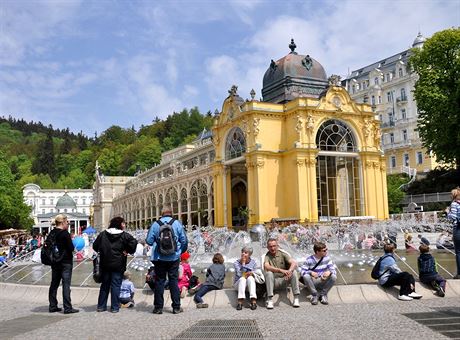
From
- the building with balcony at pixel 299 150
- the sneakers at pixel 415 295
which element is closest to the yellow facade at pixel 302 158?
the building with balcony at pixel 299 150

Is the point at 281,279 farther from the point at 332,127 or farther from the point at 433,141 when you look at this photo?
the point at 433,141

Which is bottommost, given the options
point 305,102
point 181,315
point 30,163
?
point 181,315

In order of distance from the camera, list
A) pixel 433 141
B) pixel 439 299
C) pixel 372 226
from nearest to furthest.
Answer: pixel 439 299 → pixel 372 226 → pixel 433 141

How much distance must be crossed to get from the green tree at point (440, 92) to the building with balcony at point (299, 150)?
16.0ft

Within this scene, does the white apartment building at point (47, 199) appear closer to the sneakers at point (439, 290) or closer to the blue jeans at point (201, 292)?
the blue jeans at point (201, 292)

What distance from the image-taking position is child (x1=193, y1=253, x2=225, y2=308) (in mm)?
10258

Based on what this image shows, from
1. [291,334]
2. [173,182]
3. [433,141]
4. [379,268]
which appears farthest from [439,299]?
[173,182]

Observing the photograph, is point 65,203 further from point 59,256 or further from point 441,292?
point 441,292

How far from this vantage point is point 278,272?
32.6ft

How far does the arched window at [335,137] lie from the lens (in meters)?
38.0

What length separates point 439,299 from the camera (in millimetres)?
10039

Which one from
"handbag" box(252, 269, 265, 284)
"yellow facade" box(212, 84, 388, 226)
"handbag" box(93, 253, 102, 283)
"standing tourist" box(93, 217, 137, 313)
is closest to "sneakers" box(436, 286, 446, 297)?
"handbag" box(252, 269, 265, 284)

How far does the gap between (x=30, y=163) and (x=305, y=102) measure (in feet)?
520

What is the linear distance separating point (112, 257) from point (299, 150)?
27.4m
